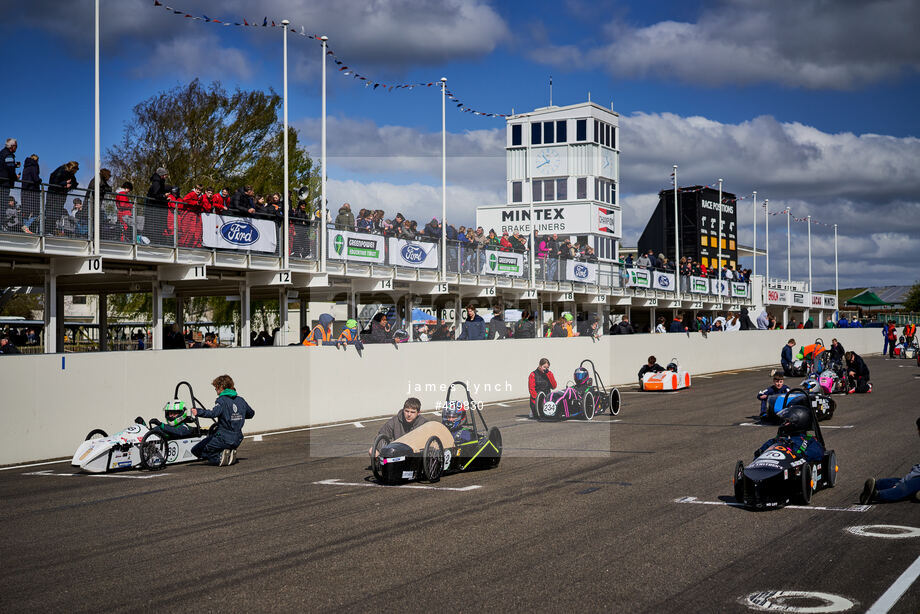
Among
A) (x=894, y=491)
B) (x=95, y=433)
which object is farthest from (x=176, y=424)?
(x=894, y=491)

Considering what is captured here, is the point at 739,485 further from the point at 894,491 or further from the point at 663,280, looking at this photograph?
the point at 663,280

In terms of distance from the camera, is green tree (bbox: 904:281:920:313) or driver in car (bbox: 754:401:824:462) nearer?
driver in car (bbox: 754:401:824:462)

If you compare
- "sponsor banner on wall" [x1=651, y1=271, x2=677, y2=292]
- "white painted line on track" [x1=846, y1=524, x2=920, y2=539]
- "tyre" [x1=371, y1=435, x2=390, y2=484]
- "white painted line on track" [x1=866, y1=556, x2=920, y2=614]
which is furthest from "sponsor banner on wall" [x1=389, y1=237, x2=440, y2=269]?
"white painted line on track" [x1=866, y1=556, x2=920, y2=614]

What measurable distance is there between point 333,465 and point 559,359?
15.4 meters

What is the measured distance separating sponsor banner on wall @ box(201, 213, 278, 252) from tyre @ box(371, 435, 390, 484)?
10.1 metres

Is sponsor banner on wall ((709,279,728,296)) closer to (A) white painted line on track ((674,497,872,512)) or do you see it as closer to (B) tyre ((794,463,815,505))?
(B) tyre ((794,463,815,505))

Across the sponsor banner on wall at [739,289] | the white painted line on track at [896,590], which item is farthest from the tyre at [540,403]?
the sponsor banner on wall at [739,289]

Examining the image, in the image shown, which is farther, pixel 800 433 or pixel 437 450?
pixel 437 450

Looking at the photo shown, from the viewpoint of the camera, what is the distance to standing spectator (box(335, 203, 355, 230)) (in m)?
24.7

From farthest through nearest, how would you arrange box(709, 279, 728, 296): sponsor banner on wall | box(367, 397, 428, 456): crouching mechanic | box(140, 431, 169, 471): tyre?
box(709, 279, 728, 296): sponsor banner on wall → box(140, 431, 169, 471): tyre → box(367, 397, 428, 456): crouching mechanic

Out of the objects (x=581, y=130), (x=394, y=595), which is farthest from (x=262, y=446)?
(x=581, y=130)

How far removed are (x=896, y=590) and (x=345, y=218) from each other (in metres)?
19.9

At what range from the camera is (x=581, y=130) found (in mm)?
64938

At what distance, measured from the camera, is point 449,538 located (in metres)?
8.72
